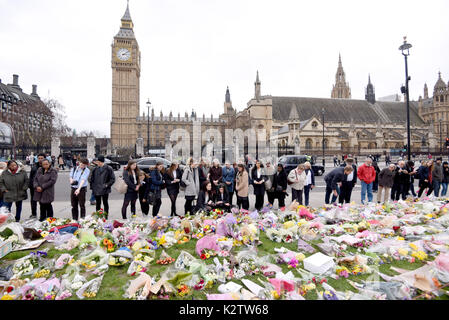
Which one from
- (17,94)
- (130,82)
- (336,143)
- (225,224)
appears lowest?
(225,224)

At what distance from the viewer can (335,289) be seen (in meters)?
3.16

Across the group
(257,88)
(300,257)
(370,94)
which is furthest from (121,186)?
(370,94)

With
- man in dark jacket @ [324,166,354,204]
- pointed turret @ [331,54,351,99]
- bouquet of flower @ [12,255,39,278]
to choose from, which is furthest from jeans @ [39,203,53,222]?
pointed turret @ [331,54,351,99]

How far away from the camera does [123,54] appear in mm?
79000

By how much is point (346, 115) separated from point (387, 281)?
218 feet

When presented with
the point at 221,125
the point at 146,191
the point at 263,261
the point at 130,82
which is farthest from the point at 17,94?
the point at 263,261

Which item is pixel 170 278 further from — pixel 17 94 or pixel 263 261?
pixel 17 94

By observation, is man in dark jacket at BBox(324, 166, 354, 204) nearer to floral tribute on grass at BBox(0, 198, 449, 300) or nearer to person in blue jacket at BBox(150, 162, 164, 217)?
floral tribute on grass at BBox(0, 198, 449, 300)

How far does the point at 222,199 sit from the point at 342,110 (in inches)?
2561

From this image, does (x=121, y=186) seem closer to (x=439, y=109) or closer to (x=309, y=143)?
(x=309, y=143)

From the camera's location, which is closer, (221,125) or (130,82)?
(130,82)

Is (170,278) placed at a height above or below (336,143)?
below

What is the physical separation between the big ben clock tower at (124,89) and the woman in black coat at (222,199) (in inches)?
3056
